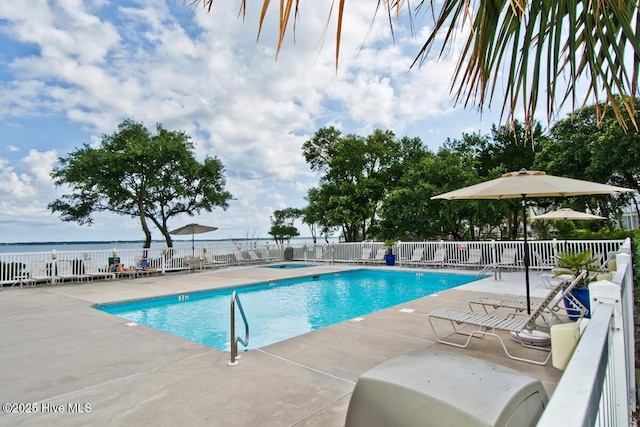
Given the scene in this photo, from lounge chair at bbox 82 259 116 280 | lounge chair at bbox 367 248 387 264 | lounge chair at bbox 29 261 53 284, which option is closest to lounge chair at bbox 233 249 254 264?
lounge chair at bbox 82 259 116 280

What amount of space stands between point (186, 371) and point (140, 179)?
14.6m

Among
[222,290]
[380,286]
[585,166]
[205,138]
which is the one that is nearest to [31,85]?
[205,138]

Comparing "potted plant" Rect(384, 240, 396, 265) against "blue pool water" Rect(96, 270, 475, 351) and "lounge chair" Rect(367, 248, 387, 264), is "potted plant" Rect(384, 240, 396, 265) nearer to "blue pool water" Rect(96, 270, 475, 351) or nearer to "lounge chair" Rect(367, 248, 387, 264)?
"lounge chair" Rect(367, 248, 387, 264)

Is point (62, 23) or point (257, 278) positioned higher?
point (62, 23)

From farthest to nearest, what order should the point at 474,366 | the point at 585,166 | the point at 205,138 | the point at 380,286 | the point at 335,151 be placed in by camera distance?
the point at 335,151
the point at 205,138
the point at 585,166
the point at 380,286
the point at 474,366

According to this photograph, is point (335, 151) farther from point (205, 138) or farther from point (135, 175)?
point (135, 175)

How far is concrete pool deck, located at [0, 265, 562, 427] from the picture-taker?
266 cm

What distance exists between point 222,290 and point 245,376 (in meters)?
6.97

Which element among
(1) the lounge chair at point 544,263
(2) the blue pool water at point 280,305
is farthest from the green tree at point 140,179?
(1) the lounge chair at point 544,263

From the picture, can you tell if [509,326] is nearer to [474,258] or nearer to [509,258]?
[509,258]

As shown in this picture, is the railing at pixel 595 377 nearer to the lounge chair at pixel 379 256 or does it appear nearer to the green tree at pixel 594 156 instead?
the lounge chair at pixel 379 256

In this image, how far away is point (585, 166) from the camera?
14.3 meters

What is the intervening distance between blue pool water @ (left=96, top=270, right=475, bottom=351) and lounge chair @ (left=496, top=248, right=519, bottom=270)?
1.57 meters

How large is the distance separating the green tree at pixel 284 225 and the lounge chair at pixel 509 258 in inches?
625
